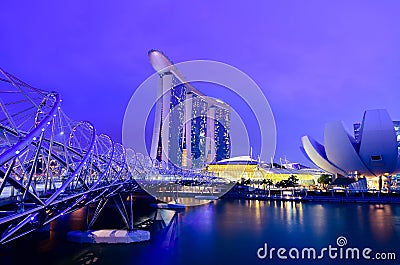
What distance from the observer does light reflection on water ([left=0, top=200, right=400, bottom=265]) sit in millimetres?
8648

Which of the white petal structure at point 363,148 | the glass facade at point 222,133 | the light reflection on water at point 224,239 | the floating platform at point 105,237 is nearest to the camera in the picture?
the light reflection on water at point 224,239

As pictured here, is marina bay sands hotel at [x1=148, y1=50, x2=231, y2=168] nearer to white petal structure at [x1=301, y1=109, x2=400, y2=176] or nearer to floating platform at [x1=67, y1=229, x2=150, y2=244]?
white petal structure at [x1=301, y1=109, x2=400, y2=176]

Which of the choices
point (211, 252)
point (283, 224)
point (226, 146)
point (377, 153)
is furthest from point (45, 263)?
point (226, 146)

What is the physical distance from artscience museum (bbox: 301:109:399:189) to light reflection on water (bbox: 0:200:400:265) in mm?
11546

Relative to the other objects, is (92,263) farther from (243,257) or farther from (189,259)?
(243,257)

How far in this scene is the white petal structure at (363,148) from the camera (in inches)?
1048

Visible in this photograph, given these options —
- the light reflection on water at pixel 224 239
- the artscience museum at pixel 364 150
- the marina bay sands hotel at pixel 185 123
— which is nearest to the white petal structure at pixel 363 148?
the artscience museum at pixel 364 150

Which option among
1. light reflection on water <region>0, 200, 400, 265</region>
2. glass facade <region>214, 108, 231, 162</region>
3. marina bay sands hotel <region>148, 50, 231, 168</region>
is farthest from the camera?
glass facade <region>214, 108, 231, 162</region>

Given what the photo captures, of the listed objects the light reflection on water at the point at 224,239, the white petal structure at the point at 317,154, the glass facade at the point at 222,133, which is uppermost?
the glass facade at the point at 222,133

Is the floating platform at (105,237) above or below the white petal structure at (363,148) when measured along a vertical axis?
below

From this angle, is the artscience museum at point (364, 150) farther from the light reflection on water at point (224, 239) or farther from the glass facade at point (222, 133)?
the glass facade at point (222, 133)

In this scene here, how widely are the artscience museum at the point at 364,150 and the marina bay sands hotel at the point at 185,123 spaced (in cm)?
2613

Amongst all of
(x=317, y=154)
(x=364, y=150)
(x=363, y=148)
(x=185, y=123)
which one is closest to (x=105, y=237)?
(x=363, y=148)

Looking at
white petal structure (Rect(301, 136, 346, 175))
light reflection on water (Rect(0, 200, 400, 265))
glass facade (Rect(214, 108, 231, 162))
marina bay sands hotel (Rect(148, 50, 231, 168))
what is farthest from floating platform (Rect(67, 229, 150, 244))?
glass facade (Rect(214, 108, 231, 162))
